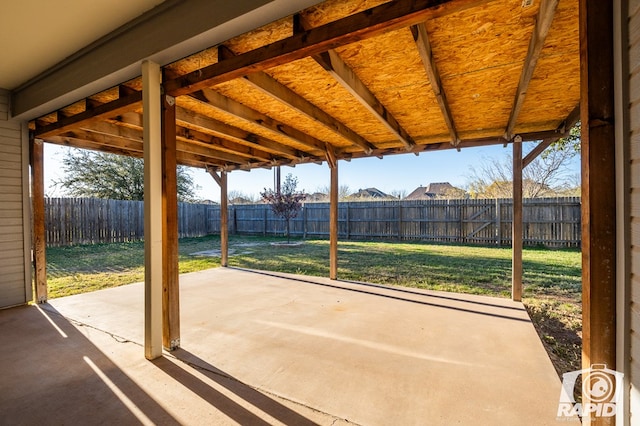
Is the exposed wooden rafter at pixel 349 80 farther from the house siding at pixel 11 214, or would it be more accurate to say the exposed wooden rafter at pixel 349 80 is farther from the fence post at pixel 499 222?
the fence post at pixel 499 222

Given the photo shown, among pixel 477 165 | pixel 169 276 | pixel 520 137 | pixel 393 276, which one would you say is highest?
pixel 477 165

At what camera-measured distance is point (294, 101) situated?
287cm

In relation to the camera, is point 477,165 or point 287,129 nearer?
point 287,129

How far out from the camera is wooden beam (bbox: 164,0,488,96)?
1.42 meters

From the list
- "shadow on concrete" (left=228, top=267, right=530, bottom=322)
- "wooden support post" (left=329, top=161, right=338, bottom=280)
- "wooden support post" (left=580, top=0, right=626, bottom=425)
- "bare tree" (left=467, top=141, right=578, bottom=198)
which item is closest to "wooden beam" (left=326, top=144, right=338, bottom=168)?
"wooden support post" (left=329, top=161, right=338, bottom=280)

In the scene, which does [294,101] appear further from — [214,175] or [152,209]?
[214,175]

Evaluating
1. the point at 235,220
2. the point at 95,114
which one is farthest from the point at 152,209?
the point at 235,220

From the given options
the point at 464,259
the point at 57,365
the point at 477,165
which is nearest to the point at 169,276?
the point at 57,365

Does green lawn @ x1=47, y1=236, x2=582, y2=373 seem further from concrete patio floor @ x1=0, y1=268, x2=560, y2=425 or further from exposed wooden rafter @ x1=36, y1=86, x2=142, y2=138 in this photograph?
exposed wooden rafter @ x1=36, y1=86, x2=142, y2=138

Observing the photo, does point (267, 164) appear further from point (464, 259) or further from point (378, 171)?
point (378, 171)

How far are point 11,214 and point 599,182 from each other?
5.65 m

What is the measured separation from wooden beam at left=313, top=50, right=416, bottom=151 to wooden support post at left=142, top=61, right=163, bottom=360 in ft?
4.48

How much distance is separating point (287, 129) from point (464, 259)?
5406 mm

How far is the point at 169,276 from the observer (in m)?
2.43
